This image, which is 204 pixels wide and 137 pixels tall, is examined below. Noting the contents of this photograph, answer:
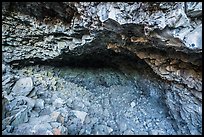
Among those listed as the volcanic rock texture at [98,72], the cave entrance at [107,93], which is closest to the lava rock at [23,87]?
the volcanic rock texture at [98,72]

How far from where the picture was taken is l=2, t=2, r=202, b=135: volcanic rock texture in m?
3.29

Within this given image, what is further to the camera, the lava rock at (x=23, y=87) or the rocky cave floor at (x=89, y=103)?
the lava rock at (x=23, y=87)

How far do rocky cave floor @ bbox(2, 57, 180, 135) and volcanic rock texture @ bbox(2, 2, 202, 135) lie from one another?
2 cm

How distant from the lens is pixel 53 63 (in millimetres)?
5215

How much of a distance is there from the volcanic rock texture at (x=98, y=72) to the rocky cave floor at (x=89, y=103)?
0.7 inches

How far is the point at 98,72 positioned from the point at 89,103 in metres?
1.22

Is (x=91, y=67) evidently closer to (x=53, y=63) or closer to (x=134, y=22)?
(x=53, y=63)

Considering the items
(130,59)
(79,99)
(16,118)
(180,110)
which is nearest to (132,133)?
(180,110)

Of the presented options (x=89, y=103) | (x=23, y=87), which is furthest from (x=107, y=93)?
(x=23, y=87)

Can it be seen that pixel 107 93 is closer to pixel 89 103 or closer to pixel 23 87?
pixel 89 103

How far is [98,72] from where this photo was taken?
579 cm

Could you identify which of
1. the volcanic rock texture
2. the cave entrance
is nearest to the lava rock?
Result: the volcanic rock texture

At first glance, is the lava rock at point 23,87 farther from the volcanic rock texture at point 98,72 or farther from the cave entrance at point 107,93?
the cave entrance at point 107,93

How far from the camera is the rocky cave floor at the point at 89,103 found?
371 centimetres
